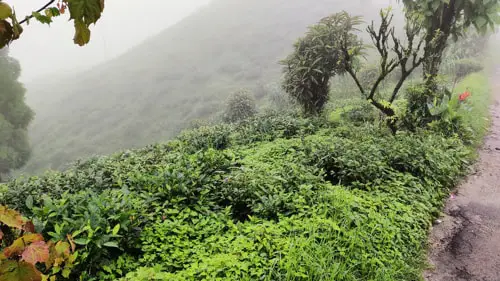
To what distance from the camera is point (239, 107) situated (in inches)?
697

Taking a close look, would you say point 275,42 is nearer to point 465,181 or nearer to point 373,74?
point 373,74

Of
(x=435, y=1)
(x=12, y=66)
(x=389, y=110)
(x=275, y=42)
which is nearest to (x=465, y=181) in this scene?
(x=389, y=110)

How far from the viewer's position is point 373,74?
1770cm

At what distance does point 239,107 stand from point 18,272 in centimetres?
1678

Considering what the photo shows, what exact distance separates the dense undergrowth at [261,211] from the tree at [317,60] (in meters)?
3.79

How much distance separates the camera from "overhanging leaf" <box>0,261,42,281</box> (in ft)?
3.54

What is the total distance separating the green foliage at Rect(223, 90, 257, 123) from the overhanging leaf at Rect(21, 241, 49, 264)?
52.7 feet

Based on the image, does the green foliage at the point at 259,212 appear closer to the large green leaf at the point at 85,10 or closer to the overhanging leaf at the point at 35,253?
the overhanging leaf at the point at 35,253

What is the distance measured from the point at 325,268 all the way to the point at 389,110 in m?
5.46

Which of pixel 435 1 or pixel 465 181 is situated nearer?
pixel 465 181

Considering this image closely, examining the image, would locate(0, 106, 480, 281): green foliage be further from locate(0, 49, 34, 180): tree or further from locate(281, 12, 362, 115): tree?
locate(0, 49, 34, 180): tree

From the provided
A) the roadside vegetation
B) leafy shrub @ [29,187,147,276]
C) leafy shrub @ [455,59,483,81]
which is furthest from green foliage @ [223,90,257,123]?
leafy shrub @ [29,187,147,276]

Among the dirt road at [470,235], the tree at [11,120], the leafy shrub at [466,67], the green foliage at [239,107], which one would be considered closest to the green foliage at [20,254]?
the dirt road at [470,235]

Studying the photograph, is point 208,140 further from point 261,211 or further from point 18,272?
point 18,272
